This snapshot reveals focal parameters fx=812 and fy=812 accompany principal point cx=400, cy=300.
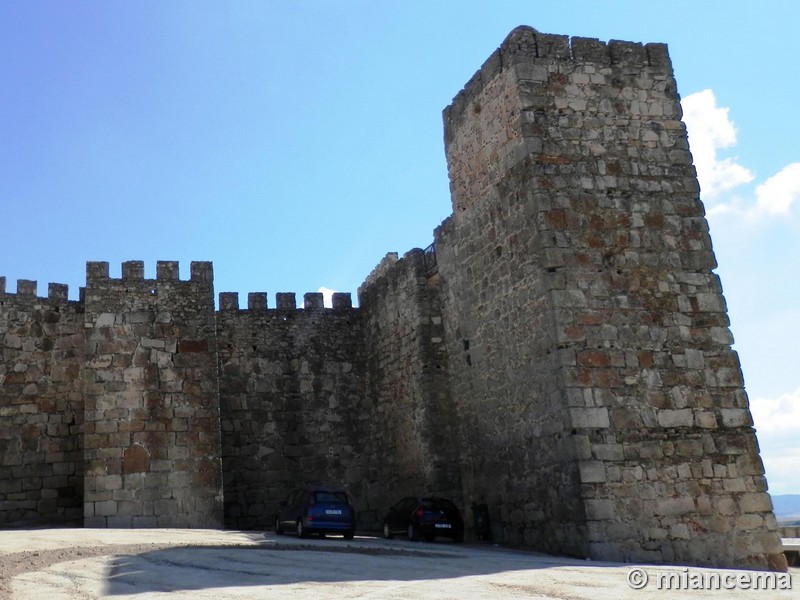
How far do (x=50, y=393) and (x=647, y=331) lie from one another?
12.7m

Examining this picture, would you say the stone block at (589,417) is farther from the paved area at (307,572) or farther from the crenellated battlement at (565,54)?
the crenellated battlement at (565,54)

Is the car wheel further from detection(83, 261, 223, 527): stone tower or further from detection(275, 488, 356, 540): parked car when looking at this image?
detection(83, 261, 223, 527): stone tower

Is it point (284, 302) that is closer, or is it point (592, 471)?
point (592, 471)

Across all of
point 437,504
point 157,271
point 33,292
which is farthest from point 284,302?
point 437,504

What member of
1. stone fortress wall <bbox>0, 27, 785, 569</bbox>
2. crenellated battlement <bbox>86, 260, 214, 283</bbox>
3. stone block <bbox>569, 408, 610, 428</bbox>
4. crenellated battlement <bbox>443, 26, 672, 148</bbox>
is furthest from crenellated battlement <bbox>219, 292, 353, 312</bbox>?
stone block <bbox>569, 408, 610, 428</bbox>

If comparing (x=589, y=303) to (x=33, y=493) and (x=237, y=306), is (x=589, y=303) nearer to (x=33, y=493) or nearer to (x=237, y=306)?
(x=237, y=306)

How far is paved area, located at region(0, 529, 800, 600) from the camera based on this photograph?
7.97 m

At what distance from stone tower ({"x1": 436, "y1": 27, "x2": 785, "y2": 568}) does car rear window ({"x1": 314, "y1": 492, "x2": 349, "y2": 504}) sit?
93.0 inches

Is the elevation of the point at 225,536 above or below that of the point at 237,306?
below

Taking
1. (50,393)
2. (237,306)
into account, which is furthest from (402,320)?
(50,393)

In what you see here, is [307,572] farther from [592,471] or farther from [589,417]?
[589,417]

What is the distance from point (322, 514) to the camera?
14.7 meters

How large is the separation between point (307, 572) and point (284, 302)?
11.6 metres

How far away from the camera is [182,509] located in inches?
640
